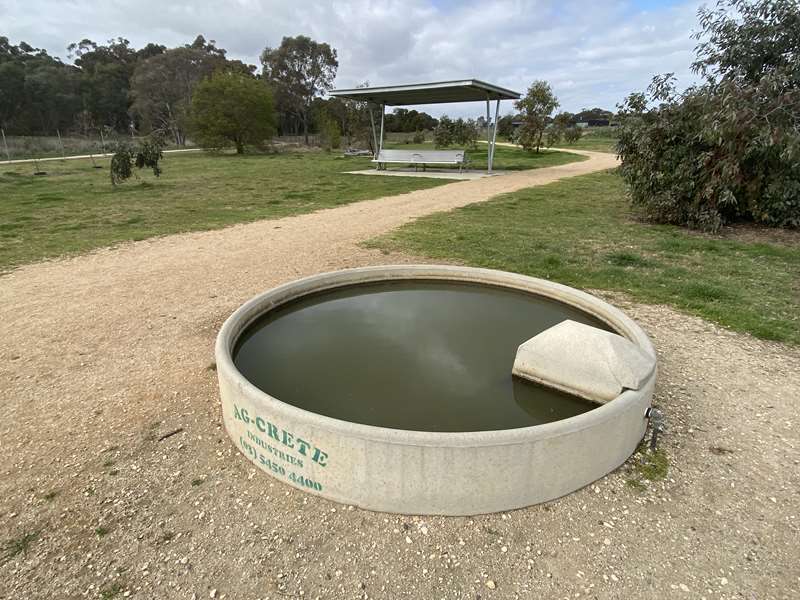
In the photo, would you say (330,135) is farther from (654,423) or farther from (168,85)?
(654,423)

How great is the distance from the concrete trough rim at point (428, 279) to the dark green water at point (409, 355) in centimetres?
9

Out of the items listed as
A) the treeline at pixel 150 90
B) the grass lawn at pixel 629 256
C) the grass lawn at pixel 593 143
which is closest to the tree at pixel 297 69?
the treeline at pixel 150 90

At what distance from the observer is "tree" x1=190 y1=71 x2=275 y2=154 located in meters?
29.1

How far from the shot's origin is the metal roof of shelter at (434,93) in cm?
1510

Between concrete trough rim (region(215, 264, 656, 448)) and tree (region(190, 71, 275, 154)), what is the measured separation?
28.2 metres

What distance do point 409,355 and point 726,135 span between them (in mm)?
6808

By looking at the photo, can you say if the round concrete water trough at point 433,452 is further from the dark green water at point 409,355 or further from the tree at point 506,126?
the tree at point 506,126

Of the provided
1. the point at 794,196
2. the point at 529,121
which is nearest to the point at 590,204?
the point at 794,196

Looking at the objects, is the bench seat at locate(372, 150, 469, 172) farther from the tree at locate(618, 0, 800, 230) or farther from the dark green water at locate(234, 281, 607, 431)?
the dark green water at locate(234, 281, 607, 431)

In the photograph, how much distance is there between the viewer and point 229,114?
96.7 ft

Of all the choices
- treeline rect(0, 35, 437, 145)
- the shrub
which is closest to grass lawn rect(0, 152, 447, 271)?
the shrub

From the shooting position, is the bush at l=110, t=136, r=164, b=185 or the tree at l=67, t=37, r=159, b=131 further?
the tree at l=67, t=37, r=159, b=131

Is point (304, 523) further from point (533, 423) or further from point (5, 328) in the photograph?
point (5, 328)

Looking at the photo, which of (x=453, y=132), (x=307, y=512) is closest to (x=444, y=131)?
(x=453, y=132)
